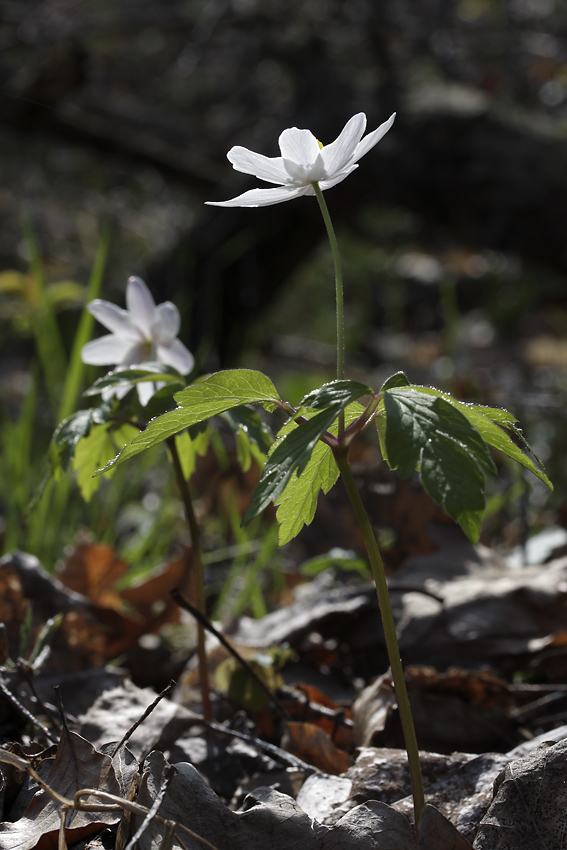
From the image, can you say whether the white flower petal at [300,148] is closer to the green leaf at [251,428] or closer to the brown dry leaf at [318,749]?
the green leaf at [251,428]

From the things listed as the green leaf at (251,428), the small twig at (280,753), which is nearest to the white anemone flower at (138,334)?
the green leaf at (251,428)

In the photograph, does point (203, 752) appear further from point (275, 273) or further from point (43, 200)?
point (43, 200)

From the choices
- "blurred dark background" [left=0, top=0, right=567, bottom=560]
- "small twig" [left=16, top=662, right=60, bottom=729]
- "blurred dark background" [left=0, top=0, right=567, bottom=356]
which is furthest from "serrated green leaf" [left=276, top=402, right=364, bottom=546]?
"blurred dark background" [left=0, top=0, right=567, bottom=356]

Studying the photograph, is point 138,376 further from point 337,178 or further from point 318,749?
point 318,749

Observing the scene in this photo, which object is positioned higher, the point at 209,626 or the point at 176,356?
→ the point at 176,356

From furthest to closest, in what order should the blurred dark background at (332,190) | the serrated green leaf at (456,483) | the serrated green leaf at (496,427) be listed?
the blurred dark background at (332,190) → the serrated green leaf at (496,427) → the serrated green leaf at (456,483)

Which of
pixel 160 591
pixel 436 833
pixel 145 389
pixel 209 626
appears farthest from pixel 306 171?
pixel 160 591

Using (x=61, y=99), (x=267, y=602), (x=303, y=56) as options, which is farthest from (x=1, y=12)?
(x=267, y=602)

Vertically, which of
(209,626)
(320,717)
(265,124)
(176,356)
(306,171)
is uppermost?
(265,124)

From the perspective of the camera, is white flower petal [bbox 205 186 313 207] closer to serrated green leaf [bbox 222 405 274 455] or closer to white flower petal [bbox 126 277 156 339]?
serrated green leaf [bbox 222 405 274 455]
